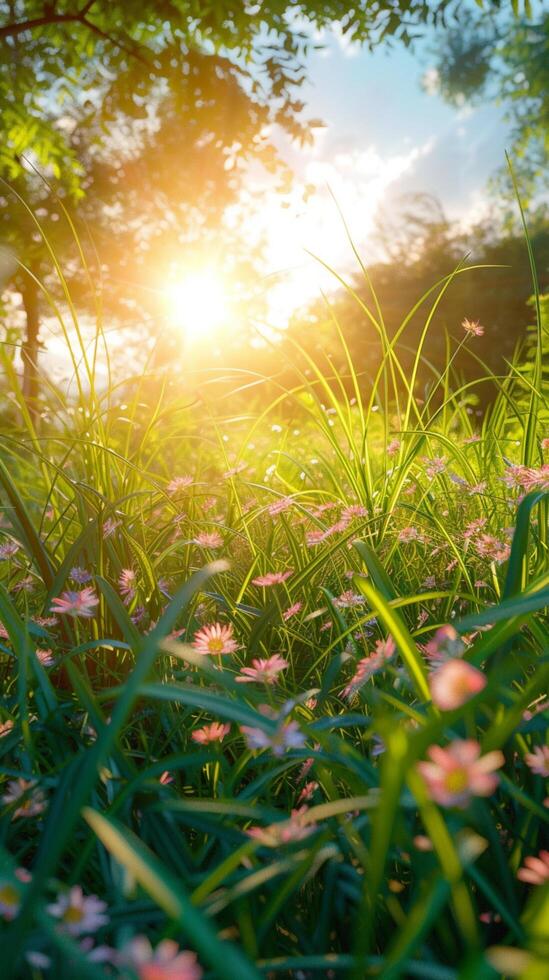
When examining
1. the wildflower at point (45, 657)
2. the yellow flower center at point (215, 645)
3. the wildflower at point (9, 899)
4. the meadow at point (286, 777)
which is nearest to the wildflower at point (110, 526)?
the meadow at point (286, 777)

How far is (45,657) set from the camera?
3.94 feet

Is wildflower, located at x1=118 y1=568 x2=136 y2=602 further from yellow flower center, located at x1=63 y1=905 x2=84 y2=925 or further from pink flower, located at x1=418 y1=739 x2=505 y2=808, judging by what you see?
pink flower, located at x1=418 y1=739 x2=505 y2=808

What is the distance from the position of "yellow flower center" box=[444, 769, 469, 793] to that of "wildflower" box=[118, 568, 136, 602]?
3.16 feet

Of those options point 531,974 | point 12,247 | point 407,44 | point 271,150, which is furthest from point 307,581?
point 12,247

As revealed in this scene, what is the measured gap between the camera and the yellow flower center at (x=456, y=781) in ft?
1.27

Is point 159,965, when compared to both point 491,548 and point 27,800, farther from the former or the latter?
point 491,548

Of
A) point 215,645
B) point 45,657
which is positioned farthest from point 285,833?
point 45,657

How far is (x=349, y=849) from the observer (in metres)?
0.70

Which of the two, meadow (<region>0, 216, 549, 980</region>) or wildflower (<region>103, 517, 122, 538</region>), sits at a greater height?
wildflower (<region>103, 517, 122, 538</region>)

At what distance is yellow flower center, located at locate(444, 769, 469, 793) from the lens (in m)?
0.39

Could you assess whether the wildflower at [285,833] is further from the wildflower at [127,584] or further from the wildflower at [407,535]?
the wildflower at [407,535]

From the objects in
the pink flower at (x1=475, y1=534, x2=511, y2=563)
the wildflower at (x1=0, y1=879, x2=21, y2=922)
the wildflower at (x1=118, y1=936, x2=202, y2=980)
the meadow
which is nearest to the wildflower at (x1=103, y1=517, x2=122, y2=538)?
the meadow

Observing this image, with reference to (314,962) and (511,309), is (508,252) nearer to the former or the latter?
(511,309)

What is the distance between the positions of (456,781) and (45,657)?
98 centimetres
